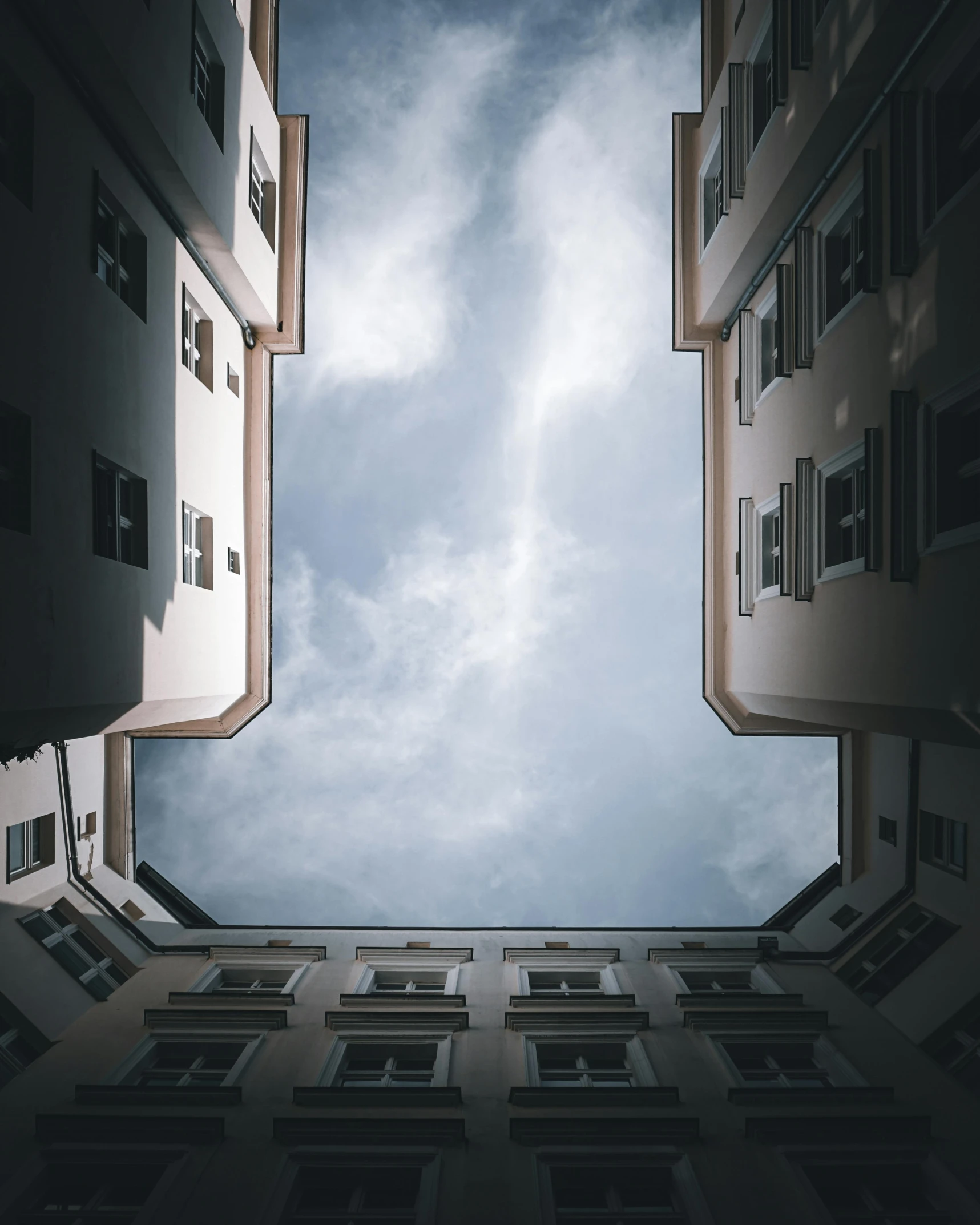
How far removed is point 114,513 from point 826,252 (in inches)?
636

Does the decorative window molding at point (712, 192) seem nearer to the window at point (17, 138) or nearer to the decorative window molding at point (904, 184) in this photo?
the decorative window molding at point (904, 184)

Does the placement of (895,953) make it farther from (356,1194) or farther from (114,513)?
(114,513)

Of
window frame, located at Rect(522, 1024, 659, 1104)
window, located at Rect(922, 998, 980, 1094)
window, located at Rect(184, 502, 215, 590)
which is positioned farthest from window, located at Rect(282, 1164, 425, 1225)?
window, located at Rect(184, 502, 215, 590)

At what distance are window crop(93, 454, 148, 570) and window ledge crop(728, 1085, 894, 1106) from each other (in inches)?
638

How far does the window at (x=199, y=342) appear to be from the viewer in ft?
59.2

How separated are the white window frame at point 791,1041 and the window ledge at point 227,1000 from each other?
34.1 feet

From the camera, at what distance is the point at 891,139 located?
11.8 m

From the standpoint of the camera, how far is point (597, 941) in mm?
21266

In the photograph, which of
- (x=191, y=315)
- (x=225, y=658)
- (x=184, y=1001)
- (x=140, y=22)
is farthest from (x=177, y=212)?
(x=184, y=1001)

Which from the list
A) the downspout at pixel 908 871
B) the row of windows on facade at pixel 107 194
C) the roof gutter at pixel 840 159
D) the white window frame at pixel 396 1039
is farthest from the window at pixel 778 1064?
the row of windows on facade at pixel 107 194

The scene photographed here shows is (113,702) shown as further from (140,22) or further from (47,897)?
(140,22)

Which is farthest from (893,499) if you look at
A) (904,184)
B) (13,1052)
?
(13,1052)

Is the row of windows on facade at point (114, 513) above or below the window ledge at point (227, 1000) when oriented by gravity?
above

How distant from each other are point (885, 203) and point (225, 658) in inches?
731
